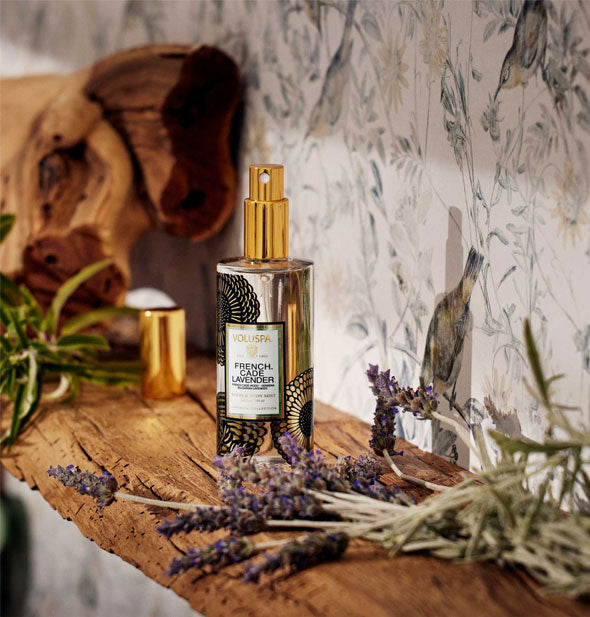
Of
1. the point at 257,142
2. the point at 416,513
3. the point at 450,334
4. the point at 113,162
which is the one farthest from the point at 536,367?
the point at 113,162

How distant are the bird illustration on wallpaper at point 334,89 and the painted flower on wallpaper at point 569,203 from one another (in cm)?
34

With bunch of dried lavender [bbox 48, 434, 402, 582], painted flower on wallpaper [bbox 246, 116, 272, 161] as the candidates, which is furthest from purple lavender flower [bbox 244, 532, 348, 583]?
painted flower on wallpaper [bbox 246, 116, 272, 161]

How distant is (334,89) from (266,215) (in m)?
0.25

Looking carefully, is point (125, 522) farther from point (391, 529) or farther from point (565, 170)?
point (565, 170)

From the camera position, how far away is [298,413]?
79 cm

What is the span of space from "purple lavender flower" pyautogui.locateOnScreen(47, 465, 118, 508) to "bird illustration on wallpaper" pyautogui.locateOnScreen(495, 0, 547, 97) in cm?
48

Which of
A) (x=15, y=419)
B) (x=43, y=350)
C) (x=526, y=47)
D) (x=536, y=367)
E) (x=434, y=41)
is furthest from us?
(x=43, y=350)

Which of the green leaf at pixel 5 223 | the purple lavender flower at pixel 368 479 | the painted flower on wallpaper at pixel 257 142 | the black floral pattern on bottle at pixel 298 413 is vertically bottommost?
the purple lavender flower at pixel 368 479

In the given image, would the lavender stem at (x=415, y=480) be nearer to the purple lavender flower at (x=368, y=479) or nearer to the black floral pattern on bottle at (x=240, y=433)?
the purple lavender flower at (x=368, y=479)

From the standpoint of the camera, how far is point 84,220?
3.65 feet

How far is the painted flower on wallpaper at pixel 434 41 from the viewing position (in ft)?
2.51

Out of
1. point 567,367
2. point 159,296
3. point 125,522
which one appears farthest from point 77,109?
point 567,367

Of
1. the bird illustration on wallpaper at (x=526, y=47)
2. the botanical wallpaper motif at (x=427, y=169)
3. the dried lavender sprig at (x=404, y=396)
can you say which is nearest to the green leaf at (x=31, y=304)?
the botanical wallpaper motif at (x=427, y=169)

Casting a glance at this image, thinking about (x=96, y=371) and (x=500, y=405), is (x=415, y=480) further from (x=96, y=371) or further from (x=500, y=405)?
(x=96, y=371)
